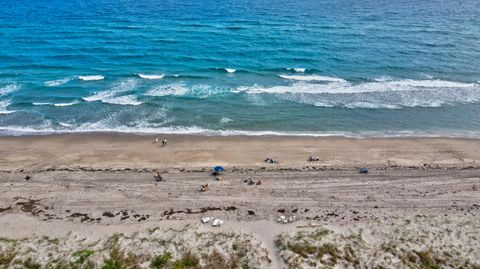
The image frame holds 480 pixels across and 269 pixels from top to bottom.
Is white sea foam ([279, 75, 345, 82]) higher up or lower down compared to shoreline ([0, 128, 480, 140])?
higher up

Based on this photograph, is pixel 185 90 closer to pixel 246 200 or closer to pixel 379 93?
pixel 246 200

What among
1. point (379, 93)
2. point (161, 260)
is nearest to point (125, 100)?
point (161, 260)

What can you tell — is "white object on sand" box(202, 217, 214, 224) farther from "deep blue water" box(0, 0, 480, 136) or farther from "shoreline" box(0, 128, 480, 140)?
"deep blue water" box(0, 0, 480, 136)

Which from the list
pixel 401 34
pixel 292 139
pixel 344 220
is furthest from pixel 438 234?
Answer: pixel 401 34

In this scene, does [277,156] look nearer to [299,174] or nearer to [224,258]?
[299,174]

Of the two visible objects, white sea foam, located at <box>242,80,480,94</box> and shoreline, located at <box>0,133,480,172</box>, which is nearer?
shoreline, located at <box>0,133,480,172</box>

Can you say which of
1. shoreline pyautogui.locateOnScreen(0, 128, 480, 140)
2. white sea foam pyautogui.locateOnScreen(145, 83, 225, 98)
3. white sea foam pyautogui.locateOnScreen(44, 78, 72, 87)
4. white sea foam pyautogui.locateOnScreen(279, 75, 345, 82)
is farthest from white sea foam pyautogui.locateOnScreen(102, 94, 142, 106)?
white sea foam pyautogui.locateOnScreen(279, 75, 345, 82)
